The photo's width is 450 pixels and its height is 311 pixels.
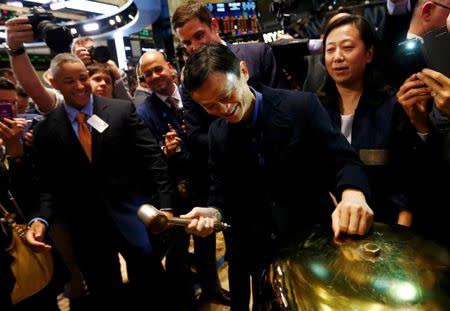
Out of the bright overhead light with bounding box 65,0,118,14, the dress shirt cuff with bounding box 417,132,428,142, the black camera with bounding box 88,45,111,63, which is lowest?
the dress shirt cuff with bounding box 417,132,428,142

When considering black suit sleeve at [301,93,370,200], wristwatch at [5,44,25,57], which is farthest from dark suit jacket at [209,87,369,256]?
wristwatch at [5,44,25,57]

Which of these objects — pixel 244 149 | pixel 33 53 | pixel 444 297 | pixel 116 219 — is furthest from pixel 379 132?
pixel 33 53

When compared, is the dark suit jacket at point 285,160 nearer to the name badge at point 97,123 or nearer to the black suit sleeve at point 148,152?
the black suit sleeve at point 148,152

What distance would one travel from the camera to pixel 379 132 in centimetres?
138

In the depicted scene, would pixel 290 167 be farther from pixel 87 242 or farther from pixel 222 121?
pixel 87 242

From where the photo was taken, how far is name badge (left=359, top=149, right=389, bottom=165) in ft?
4.52

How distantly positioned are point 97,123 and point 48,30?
0.67 meters

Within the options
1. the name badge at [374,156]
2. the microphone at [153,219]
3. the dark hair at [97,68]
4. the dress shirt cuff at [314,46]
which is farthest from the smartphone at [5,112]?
the name badge at [374,156]

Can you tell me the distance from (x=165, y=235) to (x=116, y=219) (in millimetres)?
439

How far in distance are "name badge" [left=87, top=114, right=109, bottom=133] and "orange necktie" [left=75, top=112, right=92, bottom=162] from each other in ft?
0.18

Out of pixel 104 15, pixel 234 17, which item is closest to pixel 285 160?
pixel 234 17

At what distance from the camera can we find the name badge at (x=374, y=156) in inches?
54.2

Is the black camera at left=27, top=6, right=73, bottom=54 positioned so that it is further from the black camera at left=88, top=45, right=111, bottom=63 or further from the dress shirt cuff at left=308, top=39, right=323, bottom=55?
the dress shirt cuff at left=308, top=39, right=323, bottom=55

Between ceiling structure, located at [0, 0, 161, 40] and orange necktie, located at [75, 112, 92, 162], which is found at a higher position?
ceiling structure, located at [0, 0, 161, 40]
